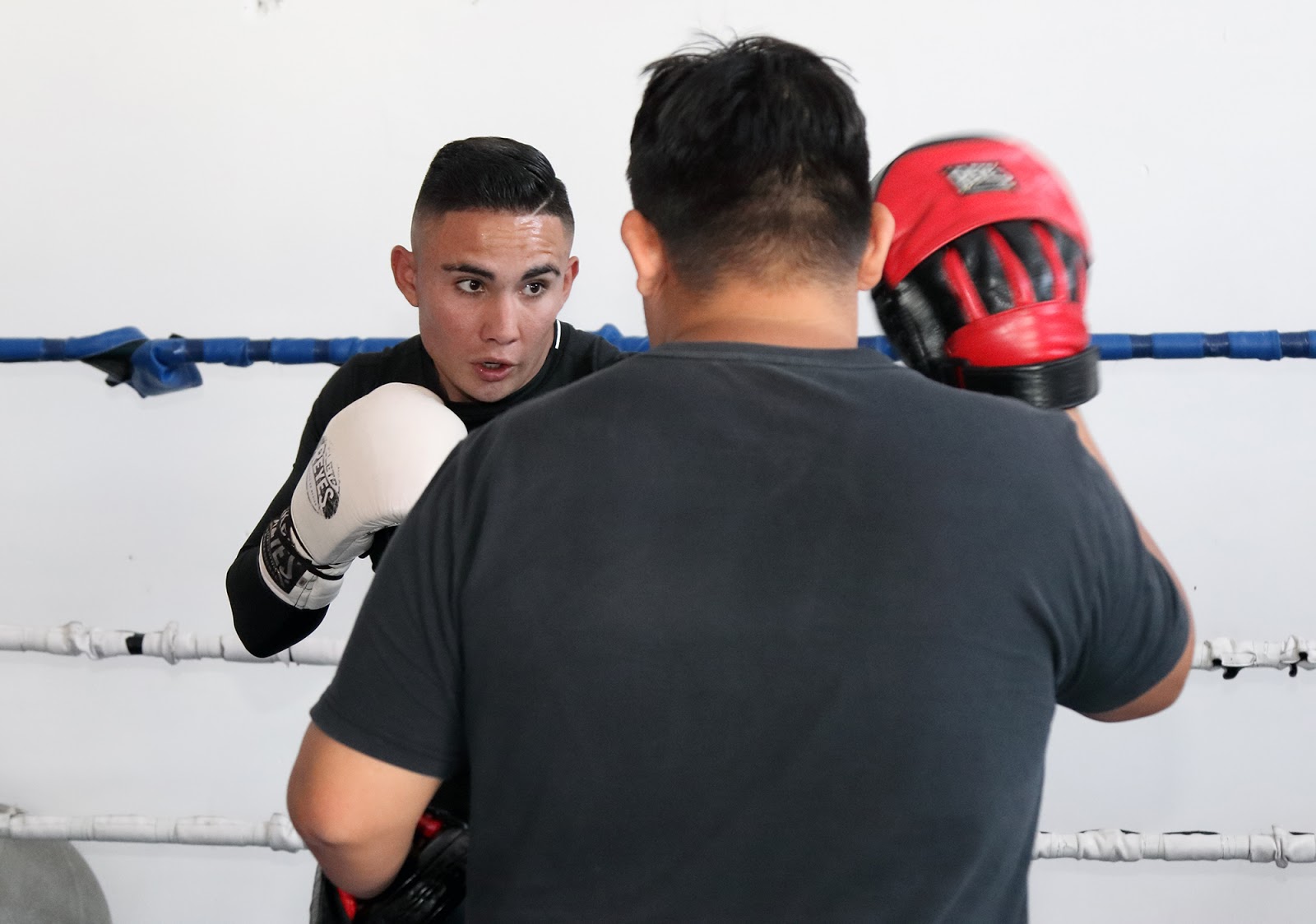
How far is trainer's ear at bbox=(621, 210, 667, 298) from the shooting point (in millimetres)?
721

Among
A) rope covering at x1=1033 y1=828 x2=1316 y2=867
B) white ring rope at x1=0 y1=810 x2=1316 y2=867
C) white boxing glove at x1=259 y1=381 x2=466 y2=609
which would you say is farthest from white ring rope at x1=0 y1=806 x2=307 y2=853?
rope covering at x1=1033 y1=828 x2=1316 y2=867

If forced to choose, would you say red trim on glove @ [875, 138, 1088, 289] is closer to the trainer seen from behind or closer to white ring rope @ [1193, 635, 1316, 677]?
the trainer seen from behind

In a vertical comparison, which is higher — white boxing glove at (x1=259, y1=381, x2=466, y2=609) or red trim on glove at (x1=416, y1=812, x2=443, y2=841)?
white boxing glove at (x1=259, y1=381, x2=466, y2=609)

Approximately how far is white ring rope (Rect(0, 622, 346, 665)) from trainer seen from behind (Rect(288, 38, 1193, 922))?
44.9 inches

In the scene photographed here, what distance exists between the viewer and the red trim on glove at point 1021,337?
0.88 m

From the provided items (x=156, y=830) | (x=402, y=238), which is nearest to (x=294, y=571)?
(x=156, y=830)

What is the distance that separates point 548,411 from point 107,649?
140cm

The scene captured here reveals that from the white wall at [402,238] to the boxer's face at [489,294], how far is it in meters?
0.60

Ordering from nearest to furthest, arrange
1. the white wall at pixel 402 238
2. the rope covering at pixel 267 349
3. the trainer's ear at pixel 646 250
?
1. the trainer's ear at pixel 646 250
2. the rope covering at pixel 267 349
3. the white wall at pixel 402 238

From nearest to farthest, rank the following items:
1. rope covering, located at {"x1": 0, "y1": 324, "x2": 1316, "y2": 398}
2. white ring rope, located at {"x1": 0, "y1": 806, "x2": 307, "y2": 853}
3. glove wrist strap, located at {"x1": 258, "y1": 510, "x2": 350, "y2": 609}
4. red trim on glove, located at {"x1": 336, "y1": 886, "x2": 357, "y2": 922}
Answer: red trim on glove, located at {"x1": 336, "y1": 886, "x2": 357, "y2": 922} → glove wrist strap, located at {"x1": 258, "y1": 510, "x2": 350, "y2": 609} → rope covering, located at {"x1": 0, "y1": 324, "x2": 1316, "y2": 398} → white ring rope, located at {"x1": 0, "y1": 806, "x2": 307, "y2": 853}

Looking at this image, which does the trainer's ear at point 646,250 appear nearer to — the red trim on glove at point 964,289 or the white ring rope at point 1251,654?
the red trim on glove at point 964,289

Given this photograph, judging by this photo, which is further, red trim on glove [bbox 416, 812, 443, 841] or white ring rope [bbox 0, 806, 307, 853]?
white ring rope [bbox 0, 806, 307, 853]

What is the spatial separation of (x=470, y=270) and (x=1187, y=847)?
3.93 ft

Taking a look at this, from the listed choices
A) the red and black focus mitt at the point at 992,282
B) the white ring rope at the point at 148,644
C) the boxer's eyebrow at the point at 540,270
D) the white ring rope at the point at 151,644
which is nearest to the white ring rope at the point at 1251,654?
the white ring rope at the point at 151,644
